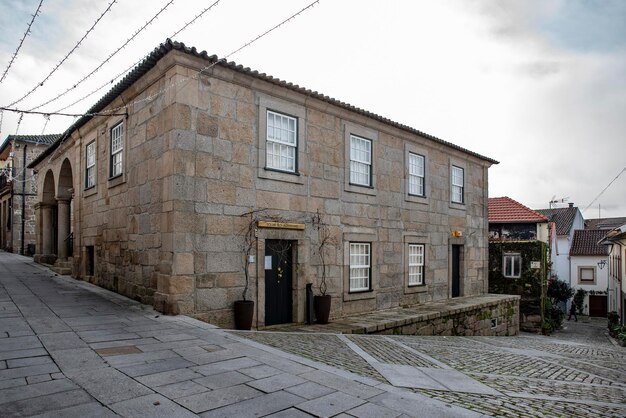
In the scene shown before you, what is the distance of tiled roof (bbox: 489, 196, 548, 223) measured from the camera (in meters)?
22.3

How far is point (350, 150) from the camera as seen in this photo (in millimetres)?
11609

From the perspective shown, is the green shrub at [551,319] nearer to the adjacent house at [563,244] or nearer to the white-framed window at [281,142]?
the adjacent house at [563,244]

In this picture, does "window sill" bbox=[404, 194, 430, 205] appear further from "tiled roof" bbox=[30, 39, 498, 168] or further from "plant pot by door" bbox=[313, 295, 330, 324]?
"plant pot by door" bbox=[313, 295, 330, 324]

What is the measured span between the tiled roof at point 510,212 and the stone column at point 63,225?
19.1m

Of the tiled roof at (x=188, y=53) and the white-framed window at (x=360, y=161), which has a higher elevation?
the tiled roof at (x=188, y=53)

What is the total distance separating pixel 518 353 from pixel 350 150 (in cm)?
610

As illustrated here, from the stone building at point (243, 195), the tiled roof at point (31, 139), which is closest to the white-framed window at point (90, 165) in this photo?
the stone building at point (243, 195)

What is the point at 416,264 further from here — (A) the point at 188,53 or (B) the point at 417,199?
(A) the point at 188,53

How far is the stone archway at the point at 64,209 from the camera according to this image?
15250mm

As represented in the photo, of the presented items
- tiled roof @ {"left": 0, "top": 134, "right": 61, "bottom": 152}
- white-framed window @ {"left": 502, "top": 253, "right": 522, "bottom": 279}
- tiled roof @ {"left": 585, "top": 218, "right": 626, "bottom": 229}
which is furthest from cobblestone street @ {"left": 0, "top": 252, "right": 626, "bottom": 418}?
tiled roof @ {"left": 585, "top": 218, "right": 626, "bottom": 229}

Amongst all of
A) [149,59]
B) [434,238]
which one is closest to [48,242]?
[149,59]

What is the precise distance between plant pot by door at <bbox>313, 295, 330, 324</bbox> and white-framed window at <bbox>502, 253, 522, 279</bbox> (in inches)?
512

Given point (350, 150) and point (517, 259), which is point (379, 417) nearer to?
point (350, 150)

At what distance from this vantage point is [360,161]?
12.0 metres
